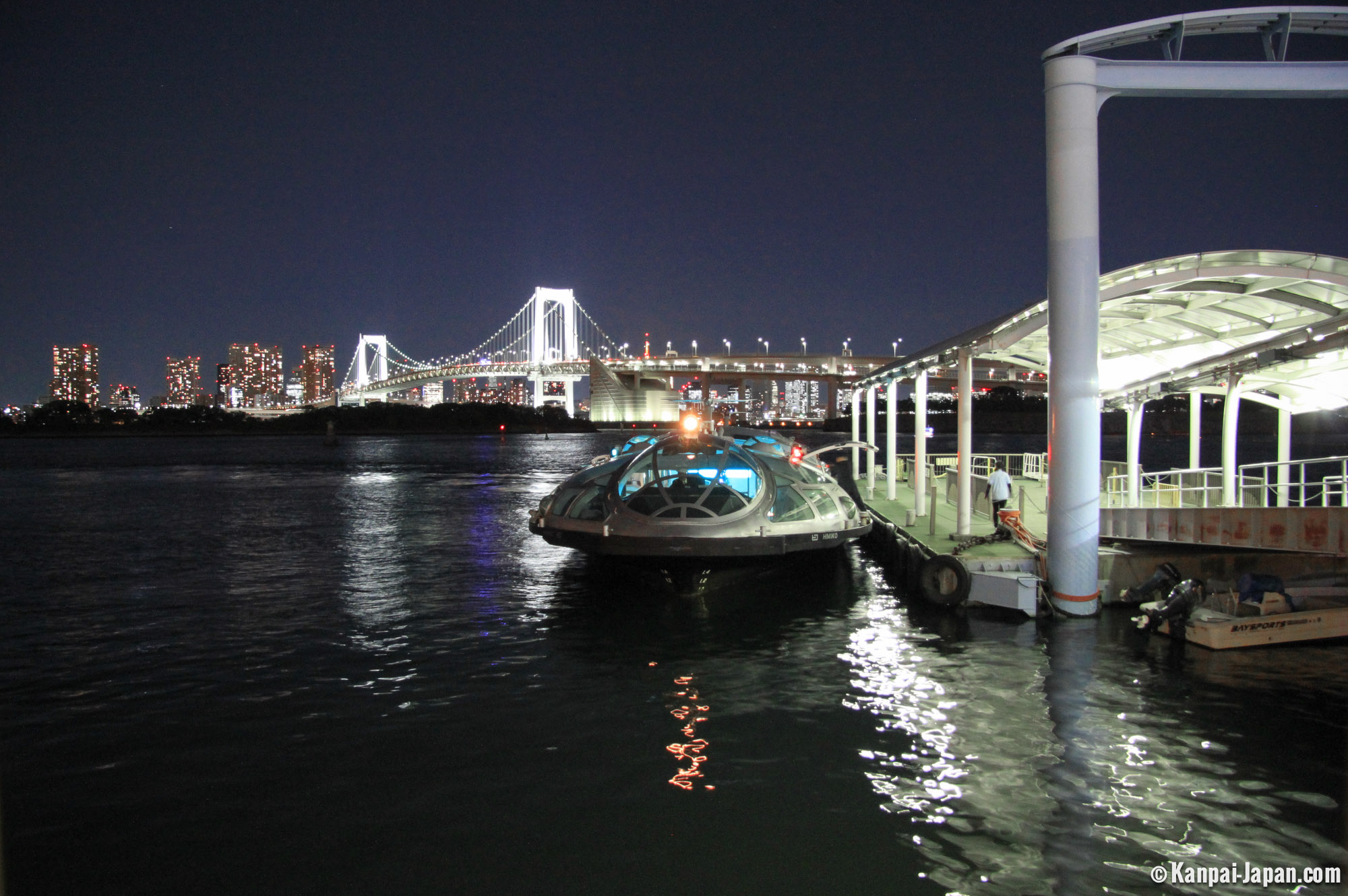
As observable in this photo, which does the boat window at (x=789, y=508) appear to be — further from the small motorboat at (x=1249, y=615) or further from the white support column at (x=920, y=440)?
the small motorboat at (x=1249, y=615)

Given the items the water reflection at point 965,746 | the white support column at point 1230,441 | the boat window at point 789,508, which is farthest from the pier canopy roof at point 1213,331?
the water reflection at point 965,746

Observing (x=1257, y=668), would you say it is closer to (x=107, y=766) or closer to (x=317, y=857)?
(x=317, y=857)

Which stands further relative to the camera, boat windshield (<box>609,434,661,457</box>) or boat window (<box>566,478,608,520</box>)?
boat windshield (<box>609,434,661,457</box>)

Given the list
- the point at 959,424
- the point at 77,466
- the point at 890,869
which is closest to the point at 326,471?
the point at 77,466

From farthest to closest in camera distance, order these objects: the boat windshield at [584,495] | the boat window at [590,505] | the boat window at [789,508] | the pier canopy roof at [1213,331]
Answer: the boat windshield at [584,495] < the boat window at [590,505] < the boat window at [789,508] < the pier canopy roof at [1213,331]

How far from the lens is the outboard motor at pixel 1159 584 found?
10.4 meters

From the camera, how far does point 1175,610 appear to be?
965cm

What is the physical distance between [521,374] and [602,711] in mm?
91618

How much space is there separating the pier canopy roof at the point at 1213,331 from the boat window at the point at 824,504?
9.55ft

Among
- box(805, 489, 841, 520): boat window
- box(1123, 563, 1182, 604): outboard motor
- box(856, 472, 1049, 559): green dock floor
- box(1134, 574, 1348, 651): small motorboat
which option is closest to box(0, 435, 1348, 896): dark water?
box(1134, 574, 1348, 651): small motorboat

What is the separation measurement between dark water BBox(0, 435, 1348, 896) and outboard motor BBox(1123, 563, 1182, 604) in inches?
29.8

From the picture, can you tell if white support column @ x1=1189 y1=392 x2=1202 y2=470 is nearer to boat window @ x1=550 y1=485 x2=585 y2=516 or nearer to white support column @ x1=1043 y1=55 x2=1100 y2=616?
white support column @ x1=1043 y1=55 x2=1100 y2=616

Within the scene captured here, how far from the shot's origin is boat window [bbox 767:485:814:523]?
12742 mm

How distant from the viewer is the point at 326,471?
4919 centimetres
